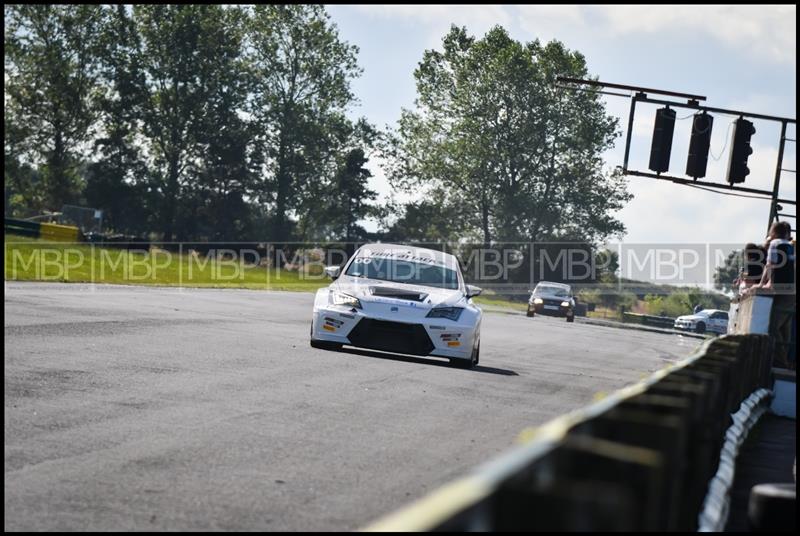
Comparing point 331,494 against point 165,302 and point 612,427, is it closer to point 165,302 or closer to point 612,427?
point 612,427

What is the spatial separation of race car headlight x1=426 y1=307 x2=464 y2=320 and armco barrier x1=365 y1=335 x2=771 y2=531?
10.4 m

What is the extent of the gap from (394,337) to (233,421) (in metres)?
7.07

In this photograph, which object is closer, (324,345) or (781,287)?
(781,287)

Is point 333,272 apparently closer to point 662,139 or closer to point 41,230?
point 662,139

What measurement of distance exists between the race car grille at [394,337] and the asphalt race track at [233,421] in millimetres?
281

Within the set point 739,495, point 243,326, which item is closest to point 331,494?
point 739,495

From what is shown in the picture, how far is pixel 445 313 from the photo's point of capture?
16.3 metres

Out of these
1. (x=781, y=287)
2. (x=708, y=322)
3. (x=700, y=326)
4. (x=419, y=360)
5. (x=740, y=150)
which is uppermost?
(x=740, y=150)

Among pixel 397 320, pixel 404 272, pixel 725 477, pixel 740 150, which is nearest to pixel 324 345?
pixel 397 320

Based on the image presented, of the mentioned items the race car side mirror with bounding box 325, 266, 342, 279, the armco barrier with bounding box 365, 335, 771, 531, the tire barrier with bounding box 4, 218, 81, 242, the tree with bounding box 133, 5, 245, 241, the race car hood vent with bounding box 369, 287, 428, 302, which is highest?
the tree with bounding box 133, 5, 245, 241

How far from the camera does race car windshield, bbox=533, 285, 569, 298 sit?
57844 mm

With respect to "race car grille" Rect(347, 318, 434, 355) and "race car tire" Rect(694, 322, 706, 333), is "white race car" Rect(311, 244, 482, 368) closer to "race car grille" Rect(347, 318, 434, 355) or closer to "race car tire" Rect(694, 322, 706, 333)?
"race car grille" Rect(347, 318, 434, 355)

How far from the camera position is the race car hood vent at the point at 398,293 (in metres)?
16.5

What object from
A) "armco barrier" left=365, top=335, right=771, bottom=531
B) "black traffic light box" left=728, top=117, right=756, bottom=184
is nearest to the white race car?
"armco barrier" left=365, top=335, right=771, bottom=531
